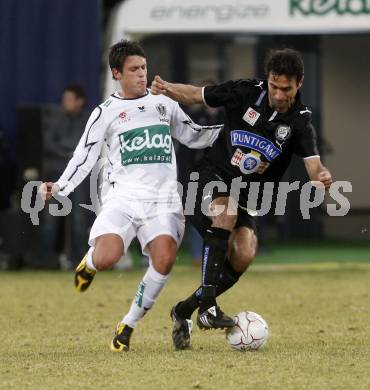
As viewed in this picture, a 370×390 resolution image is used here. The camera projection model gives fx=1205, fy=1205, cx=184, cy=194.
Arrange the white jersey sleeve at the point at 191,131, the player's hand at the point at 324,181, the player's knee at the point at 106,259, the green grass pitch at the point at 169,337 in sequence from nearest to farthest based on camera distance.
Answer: the green grass pitch at the point at 169,337 → the player's hand at the point at 324,181 → the player's knee at the point at 106,259 → the white jersey sleeve at the point at 191,131

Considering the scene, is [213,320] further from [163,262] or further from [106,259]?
[106,259]

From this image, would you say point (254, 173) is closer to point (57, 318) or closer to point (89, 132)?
point (89, 132)

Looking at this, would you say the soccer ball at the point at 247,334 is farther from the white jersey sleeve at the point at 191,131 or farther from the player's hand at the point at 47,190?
the player's hand at the point at 47,190

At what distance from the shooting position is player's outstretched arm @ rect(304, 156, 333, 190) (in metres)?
7.54

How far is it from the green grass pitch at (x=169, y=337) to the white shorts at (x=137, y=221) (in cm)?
77

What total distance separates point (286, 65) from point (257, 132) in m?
0.56

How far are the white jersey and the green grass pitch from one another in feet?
3.59

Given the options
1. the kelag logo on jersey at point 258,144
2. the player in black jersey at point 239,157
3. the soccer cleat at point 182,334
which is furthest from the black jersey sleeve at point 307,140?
the soccer cleat at point 182,334

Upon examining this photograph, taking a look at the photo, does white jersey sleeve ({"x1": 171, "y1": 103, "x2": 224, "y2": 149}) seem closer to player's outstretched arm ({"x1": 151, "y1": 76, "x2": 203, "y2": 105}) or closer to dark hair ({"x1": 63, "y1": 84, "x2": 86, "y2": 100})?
player's outstretched arm ({"x1": 151, "y1": 76, "x2": 203, "y2": 105})

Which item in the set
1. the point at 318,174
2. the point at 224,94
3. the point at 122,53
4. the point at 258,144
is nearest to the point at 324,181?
the point at 318,174

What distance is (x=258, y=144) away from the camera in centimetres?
790

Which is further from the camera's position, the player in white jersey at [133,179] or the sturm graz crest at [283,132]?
the player in white jersey at [133,179]

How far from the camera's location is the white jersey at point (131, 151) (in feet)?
26.4

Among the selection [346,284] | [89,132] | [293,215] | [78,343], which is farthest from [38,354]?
[293,215]
